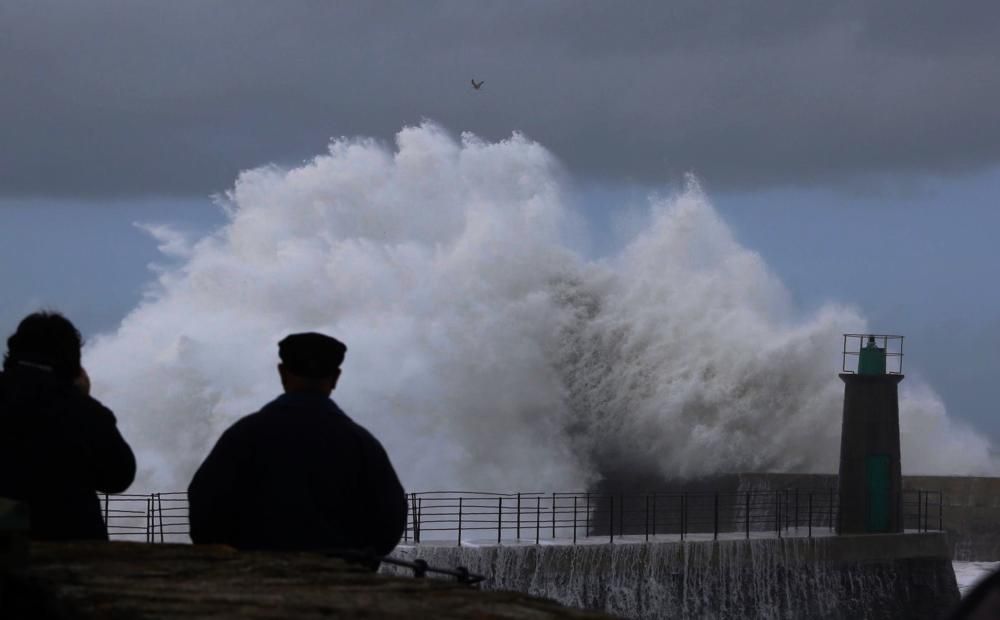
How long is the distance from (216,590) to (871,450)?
1901cm

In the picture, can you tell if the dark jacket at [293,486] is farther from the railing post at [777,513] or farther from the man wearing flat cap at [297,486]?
the railing post at [777,513]

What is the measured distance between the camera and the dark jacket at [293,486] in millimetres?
4000

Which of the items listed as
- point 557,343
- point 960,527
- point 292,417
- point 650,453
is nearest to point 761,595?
point 960,527

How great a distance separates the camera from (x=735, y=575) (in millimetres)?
18203

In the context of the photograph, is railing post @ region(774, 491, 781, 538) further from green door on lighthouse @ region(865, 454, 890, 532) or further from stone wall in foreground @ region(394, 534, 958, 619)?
green door on lighthouse @ region(865, 454, 890, 532)

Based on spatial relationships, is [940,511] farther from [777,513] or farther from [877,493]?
[777,513]

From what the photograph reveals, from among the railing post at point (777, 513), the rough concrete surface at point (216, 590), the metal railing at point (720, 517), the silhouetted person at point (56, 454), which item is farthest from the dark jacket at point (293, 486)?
the metal railing at point (720, 517)

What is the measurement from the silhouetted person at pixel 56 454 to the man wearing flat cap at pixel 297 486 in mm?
225

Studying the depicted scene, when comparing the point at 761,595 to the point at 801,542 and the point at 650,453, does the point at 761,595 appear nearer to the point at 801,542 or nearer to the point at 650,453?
the point at 801,542

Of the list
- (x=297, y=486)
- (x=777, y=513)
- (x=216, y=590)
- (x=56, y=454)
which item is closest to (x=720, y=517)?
(x=777, y=513)

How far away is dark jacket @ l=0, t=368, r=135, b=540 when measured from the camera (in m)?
3.98

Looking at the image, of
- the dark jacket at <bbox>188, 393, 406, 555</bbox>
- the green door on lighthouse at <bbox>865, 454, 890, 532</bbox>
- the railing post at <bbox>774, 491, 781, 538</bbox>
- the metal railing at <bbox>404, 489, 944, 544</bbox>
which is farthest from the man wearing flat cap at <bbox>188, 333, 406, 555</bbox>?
the green door on lighthouse at <bbox>865, 454, 890, 532</bbox>

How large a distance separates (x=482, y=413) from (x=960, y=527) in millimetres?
9122

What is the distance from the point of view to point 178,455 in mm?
26078
